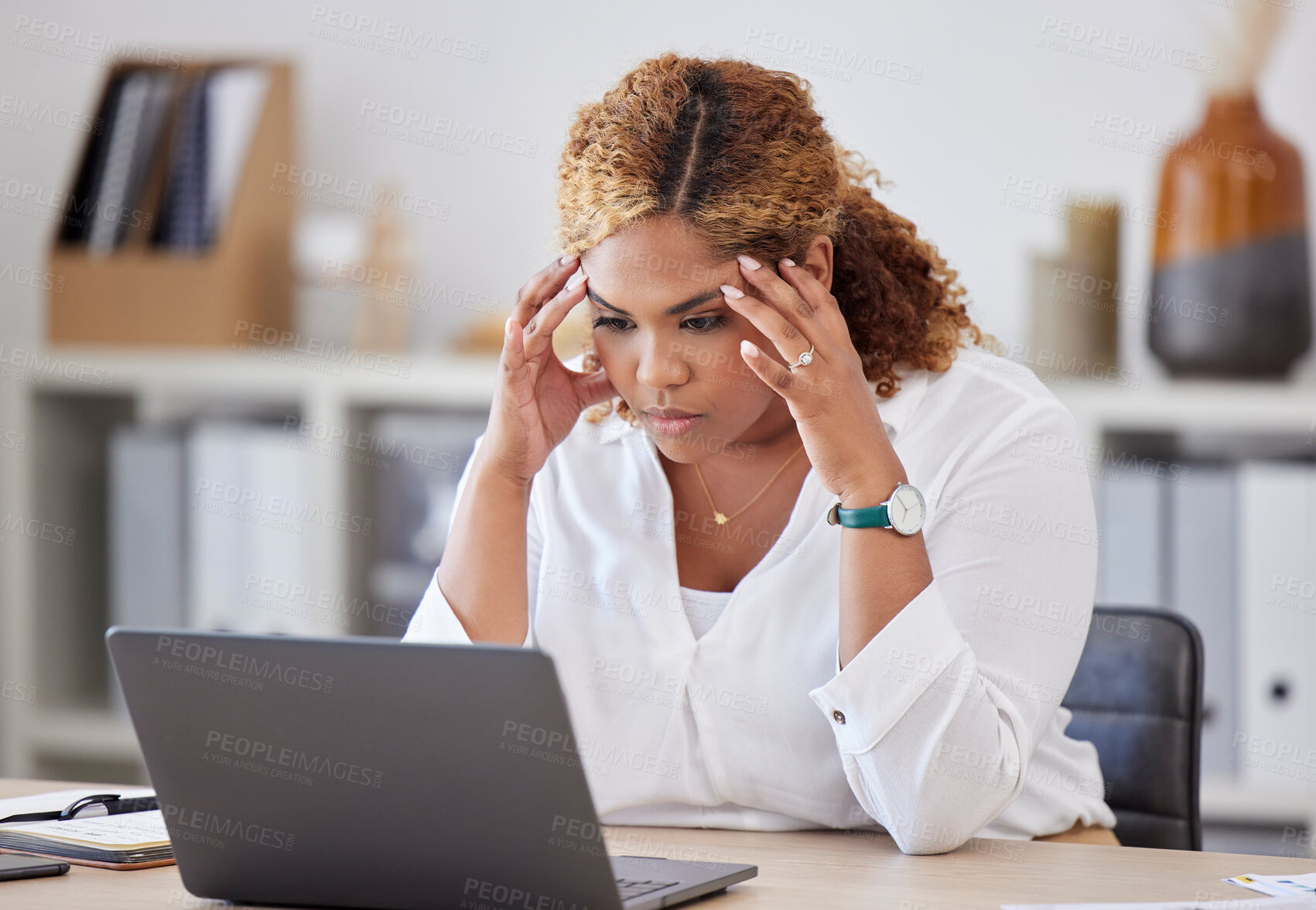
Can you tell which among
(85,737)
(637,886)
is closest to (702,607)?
(637,886)

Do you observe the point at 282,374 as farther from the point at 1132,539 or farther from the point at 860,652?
the point at 860,652

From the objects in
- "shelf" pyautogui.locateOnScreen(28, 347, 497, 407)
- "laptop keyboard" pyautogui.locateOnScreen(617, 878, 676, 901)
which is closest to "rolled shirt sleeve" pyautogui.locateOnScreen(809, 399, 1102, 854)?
"laptop keyboard" pyautogui.locateOnScreen(617, 878, 676, 901)

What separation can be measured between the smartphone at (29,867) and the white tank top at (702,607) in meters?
0.58

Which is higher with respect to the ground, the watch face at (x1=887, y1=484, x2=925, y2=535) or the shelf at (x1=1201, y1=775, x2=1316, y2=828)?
the watch face at (x1=887, y1=484, x2=925, y2=535)

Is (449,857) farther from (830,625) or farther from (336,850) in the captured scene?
(830,625)

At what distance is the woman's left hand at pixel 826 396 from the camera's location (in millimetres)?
1142

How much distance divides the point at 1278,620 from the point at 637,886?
1428 millimetres

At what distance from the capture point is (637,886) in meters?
0.91

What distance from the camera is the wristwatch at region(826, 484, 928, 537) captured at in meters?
1.12

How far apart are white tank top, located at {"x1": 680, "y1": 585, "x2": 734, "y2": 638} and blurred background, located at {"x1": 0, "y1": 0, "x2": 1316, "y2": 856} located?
96 centimetres

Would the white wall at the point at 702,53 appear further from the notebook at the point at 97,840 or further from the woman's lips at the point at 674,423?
the notebook at the point at 97,840

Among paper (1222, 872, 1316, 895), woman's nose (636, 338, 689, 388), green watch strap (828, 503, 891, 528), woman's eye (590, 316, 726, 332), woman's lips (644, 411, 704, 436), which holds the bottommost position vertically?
paper (1222, 872, 1316, 895)

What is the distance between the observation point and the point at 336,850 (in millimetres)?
872

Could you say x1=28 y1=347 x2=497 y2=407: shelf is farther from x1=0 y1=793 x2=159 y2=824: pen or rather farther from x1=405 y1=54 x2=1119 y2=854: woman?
x1=0 y1=793 x2=159 y2=824: pen
